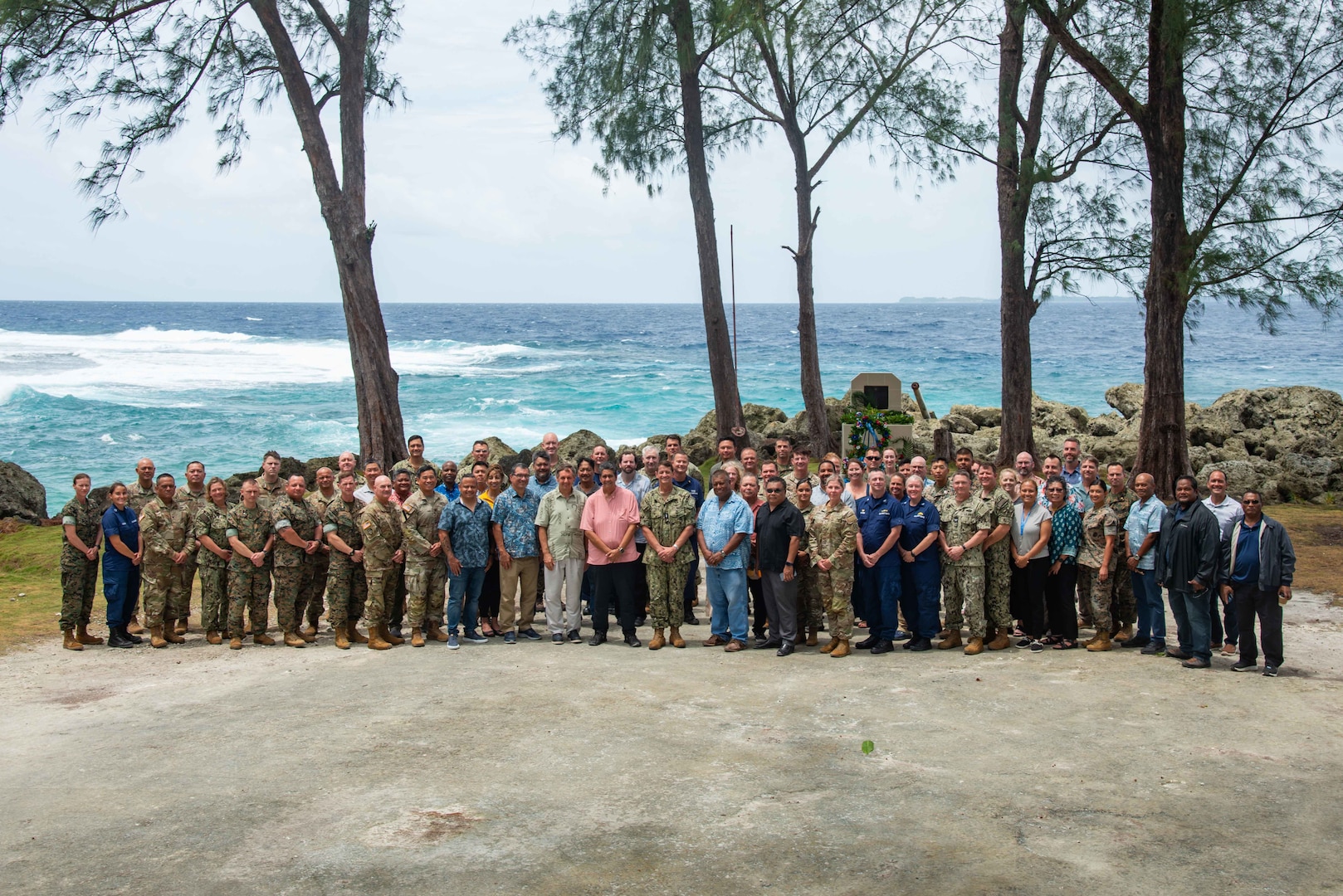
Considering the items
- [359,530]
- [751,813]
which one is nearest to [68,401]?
[359,530]

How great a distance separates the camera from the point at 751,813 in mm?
5656

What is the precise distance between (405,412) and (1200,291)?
103ft

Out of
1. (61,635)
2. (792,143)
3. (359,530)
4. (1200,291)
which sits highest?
(792,143)

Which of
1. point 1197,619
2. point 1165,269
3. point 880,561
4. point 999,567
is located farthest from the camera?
point 1165,269

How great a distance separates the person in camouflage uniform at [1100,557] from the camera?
8781 mm

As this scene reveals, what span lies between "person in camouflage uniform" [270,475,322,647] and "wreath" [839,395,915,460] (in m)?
10.1

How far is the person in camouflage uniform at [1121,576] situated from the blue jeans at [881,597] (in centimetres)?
169

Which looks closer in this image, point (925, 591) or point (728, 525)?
point (925, 591)

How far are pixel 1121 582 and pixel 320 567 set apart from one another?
6695 mm

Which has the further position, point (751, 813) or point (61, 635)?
point (61, 635)

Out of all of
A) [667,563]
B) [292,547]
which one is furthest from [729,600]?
[292,547]

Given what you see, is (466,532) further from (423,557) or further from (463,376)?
(463,376)

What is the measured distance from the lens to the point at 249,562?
30.9 ft

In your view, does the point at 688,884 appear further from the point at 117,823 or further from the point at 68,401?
the point at 68,401
